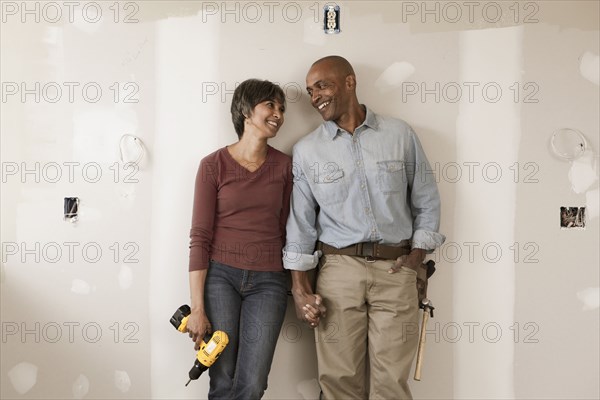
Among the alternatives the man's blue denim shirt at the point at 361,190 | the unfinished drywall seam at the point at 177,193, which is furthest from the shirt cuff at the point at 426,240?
the unfinished drywall seam at the point at 177,193

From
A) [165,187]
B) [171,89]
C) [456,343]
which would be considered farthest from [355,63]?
[456,343]

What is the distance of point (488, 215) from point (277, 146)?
3.03ft

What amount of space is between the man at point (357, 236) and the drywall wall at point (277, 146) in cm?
19

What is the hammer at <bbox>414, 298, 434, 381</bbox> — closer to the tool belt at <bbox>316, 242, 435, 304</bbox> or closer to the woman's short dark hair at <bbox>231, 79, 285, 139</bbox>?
the tool belt at <bbox>316, 242, 435, 304</bbox>

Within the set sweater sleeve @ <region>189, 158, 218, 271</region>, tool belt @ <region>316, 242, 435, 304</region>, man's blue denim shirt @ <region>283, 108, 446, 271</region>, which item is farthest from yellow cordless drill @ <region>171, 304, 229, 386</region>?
tool belt @ <region>316, 242, 435, 304</region>

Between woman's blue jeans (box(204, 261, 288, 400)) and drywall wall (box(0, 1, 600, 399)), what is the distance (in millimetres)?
258

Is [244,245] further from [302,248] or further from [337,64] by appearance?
[337,64]

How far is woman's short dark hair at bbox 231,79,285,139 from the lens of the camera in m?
2.05

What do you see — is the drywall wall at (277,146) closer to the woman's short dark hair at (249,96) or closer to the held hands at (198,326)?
the woman's short dark hair at (249,96)

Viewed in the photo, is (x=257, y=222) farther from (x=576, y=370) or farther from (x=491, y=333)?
(x=576, y=370)

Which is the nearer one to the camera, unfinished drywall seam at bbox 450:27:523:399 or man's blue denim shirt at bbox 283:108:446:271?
man's blue denim shirt at bbox 283:108:446:271

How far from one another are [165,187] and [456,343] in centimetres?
137

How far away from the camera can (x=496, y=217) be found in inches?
87.9

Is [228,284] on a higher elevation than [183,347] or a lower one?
higher
